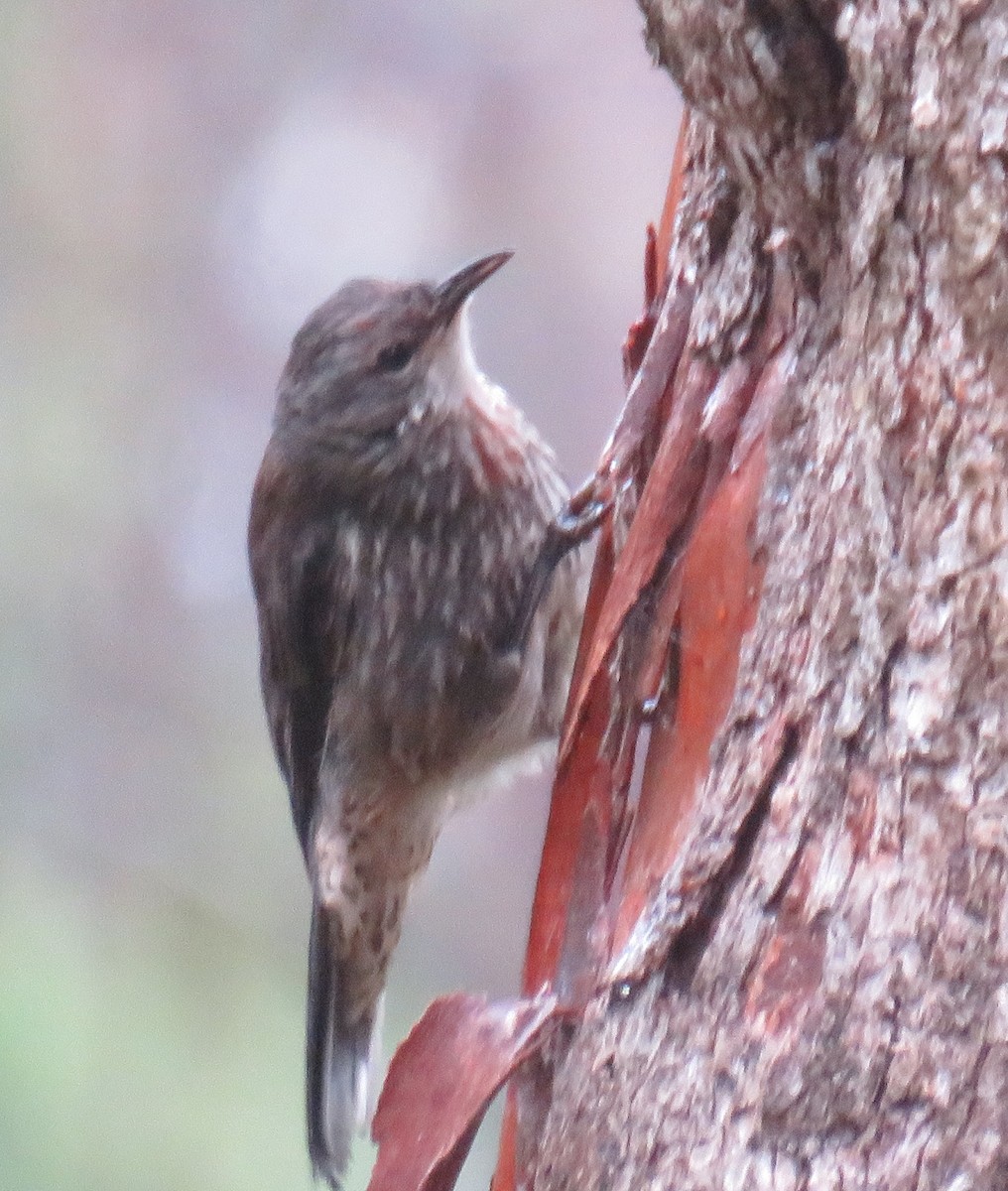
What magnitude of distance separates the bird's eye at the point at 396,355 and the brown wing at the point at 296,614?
0.22 meters

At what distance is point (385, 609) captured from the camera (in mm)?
2137

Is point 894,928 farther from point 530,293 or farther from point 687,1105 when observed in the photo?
point 530,293

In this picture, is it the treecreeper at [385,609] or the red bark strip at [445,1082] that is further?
the treecreeper at [385,609]

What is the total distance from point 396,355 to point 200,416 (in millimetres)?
926

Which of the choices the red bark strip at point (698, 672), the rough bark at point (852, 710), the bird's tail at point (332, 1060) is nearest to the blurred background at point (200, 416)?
the bird's tail at point (332, 1060)

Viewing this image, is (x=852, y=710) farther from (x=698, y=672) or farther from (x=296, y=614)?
(x=296, y=614)

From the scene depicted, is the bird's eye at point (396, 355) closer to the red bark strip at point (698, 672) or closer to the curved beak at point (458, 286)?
the curved beak at point (458, 286)

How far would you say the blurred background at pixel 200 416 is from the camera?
9.31 feet

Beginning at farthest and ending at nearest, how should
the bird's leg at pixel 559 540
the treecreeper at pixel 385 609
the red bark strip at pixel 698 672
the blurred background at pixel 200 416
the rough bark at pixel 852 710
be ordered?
the blurred background at pixel 200 416
the treecreeper at pixel 385 609
the bird's leg at pixel 559 540
the red bark strip at pixel 698 672
the rough bark at pixel 852 710

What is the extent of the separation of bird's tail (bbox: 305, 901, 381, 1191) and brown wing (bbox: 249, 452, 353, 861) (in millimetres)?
248

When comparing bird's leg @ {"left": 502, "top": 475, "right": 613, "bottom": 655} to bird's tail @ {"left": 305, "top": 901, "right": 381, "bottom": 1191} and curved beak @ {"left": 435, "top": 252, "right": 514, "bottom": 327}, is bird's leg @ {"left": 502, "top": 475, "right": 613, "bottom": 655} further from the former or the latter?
bird's tail @ {"left": 305, "top": 901, "right": 381, "bottom": 1191}

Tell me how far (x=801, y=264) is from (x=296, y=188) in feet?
6.08

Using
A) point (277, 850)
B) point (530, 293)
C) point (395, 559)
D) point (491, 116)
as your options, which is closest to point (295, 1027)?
point (277, 850)

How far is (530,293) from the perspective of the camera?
2.85 metres
